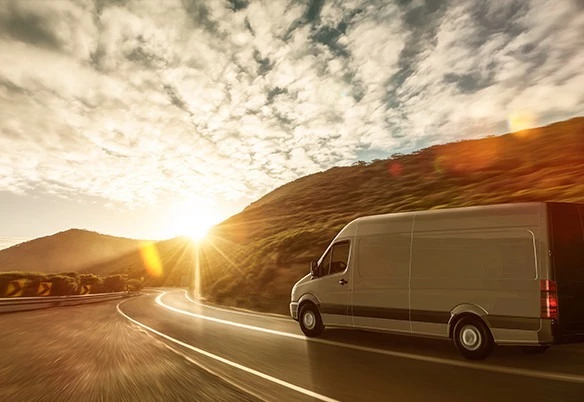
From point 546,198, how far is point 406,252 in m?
12.5

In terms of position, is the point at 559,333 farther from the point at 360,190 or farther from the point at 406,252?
the point at 360,190

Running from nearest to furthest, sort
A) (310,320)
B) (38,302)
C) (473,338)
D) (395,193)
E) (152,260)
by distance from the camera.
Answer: (473,338) < (310,320) < (38,302) < (395,193) < (152,260)

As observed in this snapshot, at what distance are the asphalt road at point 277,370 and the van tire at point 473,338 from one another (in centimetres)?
17

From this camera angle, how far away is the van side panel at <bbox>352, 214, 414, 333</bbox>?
351 inches

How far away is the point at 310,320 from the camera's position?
433 inches

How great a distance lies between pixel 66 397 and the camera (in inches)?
231

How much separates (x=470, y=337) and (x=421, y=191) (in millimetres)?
29792

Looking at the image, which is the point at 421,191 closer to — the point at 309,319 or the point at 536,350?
the point at 309,319

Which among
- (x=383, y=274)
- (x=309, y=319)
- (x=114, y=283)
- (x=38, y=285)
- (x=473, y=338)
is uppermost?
(x=383, y=274)

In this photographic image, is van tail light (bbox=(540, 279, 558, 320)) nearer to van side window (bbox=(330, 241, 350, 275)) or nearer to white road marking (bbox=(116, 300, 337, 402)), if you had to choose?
white road marking (bbox=(116, 300, 337, 402))

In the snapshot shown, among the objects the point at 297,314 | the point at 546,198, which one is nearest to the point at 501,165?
the point at 546,198

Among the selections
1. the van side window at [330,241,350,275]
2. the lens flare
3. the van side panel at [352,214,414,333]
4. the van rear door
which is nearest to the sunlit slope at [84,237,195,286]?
the lens flare

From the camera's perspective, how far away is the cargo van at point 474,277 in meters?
7.16

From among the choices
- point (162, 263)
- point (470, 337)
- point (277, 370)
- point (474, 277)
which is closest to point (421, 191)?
point (474, 277)
